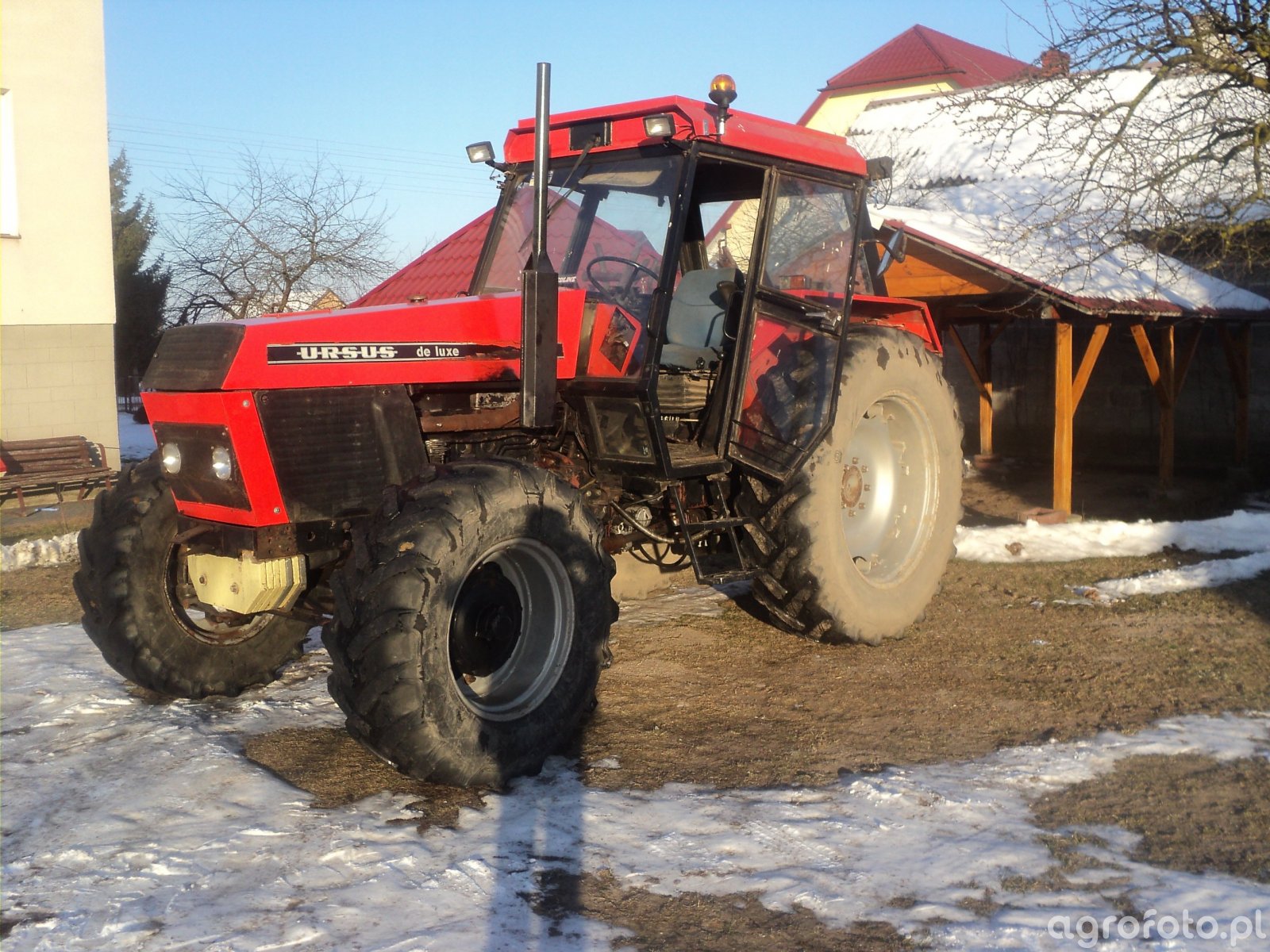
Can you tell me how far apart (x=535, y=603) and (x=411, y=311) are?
46.5 inches

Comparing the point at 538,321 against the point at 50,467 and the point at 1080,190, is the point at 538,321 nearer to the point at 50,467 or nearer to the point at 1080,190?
the point at 1080,190

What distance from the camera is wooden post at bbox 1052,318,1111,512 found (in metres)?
10.4

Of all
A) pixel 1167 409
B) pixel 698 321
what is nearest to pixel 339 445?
pixel 698 321

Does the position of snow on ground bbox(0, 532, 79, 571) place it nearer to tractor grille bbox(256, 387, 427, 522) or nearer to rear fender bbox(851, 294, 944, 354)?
tractor grille bbox(256, 387, 427, 522)

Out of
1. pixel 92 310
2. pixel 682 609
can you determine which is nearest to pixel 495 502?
pixel 682 609

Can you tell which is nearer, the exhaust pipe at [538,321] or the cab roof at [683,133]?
the exhaust pipe at [538,321]

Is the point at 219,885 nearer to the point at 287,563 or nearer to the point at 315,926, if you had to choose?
the point at 315,926

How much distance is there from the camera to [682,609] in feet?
22.2

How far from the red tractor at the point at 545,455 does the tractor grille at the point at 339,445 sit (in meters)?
0.01

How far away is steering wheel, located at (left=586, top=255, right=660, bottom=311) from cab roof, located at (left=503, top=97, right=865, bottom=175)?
1.56 ft

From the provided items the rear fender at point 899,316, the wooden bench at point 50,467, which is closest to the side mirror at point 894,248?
the rear fender at point 899,316

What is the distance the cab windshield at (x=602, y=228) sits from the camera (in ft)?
15.9

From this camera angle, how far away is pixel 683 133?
470 centimetres

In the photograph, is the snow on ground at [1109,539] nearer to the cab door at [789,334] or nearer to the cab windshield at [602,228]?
the cab door at [789,334]
